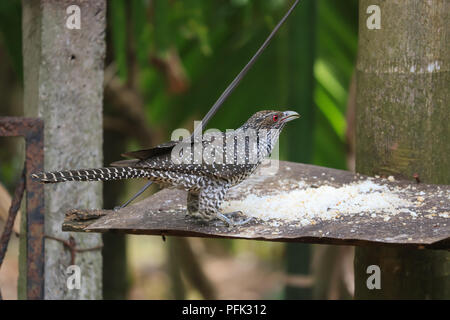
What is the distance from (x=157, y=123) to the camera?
6.77m

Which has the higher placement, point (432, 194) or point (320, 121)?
point (320, 121)

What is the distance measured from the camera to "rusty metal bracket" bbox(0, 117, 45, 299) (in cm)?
354

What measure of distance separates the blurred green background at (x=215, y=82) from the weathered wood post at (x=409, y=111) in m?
1.16

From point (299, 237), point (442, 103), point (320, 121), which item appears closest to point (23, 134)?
point (299, 237)

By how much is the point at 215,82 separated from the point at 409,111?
10.4 feet

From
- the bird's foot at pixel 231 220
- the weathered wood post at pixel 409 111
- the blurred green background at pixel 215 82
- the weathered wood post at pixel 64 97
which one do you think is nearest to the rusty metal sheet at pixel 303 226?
the bird's foot at pixel 231 220

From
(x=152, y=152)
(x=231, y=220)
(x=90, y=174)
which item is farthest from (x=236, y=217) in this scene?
(x=90, y=174)

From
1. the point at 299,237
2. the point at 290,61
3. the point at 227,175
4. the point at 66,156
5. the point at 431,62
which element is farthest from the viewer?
the point at 290,61

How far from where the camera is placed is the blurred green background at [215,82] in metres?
4.88

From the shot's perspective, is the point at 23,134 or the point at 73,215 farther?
the point at 23,134

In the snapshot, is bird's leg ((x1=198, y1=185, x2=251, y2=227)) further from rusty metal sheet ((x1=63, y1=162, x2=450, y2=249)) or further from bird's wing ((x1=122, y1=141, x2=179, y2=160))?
bird's wing ((x1=122, y1=141, x2=179, y2=160))

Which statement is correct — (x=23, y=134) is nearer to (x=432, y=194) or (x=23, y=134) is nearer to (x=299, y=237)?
(x=299, y=237)

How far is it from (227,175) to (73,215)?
833mm

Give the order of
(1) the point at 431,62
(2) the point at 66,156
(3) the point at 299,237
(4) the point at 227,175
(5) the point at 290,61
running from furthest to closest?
(5) the point at 290,61 → (2) the point at 66,156 → (1) the point at 431,62 → (4) the point at 227,175 → (3) the point at 299,237
